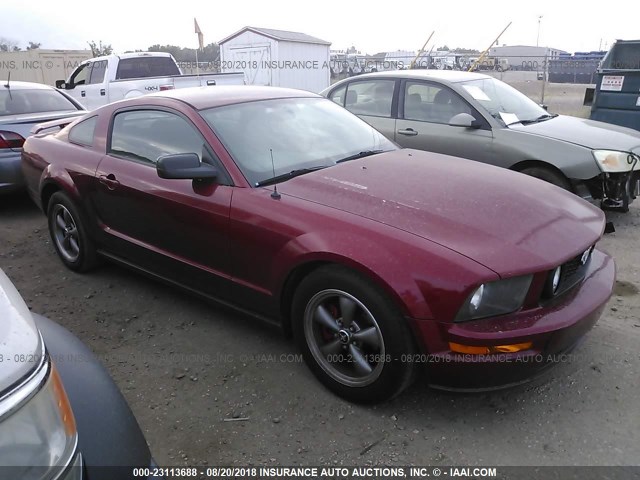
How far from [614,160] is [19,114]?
6.57 metres

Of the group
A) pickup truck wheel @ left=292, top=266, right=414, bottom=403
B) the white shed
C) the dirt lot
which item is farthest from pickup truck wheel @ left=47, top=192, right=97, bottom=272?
the white shed

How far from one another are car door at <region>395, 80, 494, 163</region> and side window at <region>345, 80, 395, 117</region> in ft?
0.61

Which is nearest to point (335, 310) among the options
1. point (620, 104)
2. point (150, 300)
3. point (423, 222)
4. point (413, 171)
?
point (423, 222)

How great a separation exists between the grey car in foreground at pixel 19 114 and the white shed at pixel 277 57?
11579 mm

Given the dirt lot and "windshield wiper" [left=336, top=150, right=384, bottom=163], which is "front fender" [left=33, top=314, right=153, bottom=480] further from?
"windshield wiper" [left=336, top=150, right=384, bottom=163]

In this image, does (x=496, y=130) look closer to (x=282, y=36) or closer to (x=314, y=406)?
(x=314, y=406)

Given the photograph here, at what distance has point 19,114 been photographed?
243 inches

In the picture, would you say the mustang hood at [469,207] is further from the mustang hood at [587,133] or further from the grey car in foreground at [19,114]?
the grey car in foreground at [19,114]

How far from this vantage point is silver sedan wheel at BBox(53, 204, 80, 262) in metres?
4.17

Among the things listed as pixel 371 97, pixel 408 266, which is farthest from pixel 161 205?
pixel 371 97

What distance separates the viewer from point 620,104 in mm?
7504

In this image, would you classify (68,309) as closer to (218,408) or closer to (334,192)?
(218,408)

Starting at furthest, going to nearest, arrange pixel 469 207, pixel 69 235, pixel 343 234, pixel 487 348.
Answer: pixel 69 235, pixel 469 207, pixel 343 234, pixel 487 348

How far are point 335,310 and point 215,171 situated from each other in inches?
42.1
